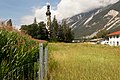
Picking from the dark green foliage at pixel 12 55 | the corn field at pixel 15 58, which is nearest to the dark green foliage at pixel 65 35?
the corn field at pixel 15 58

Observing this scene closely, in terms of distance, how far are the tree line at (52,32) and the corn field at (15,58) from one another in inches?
2675

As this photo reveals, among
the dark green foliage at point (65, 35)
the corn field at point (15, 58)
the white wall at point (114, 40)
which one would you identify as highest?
the dark green foliage at point (65, 35)

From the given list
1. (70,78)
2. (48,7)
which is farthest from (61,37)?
(70,78)

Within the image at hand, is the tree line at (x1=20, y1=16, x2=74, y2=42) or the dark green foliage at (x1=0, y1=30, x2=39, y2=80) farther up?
the tree line at (x1=20, y1=16, x2=74, y2=42)

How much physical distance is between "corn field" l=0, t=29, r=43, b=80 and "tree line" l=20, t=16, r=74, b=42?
67941mm

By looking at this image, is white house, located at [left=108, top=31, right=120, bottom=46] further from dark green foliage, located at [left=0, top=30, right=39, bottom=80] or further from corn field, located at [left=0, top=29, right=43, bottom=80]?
dark green foliage, located at [left=0, top=30, right=39, bottom=80]

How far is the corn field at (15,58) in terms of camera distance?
270 inches

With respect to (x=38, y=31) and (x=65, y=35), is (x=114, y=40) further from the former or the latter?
(x=38, y=31)

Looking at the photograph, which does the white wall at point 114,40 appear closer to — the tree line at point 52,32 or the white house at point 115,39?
the white house at point 115,39

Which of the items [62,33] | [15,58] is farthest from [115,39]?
[15,58]

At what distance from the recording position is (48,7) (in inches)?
3196

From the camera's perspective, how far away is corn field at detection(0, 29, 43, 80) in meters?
6.86

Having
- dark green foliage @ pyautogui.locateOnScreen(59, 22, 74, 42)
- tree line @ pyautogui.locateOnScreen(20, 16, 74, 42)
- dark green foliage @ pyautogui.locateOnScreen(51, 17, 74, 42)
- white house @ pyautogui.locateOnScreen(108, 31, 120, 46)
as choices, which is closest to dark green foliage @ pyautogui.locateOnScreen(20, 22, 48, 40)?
tree line @ pyautogui.locateOnScreen(20, 16, 74, 42)

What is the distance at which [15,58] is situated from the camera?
7.46 m
